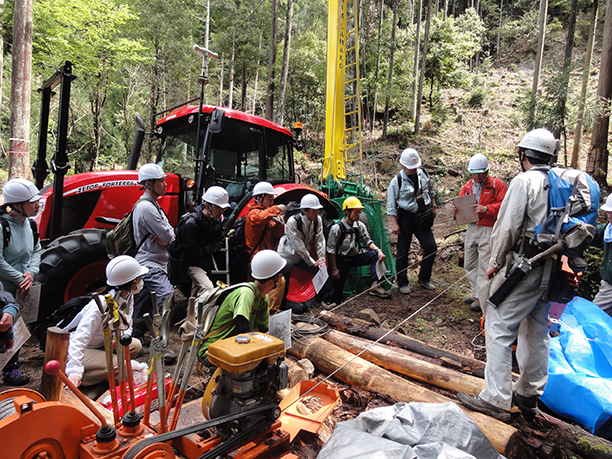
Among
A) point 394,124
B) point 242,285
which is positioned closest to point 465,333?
point 242,285

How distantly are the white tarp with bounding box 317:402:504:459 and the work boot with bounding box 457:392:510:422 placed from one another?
0.55 metres

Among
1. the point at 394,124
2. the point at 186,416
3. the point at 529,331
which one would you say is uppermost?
the point at 394,124

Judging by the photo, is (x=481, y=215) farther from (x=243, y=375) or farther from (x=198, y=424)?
(x=198, y=424)

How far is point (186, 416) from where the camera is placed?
2.41 meters

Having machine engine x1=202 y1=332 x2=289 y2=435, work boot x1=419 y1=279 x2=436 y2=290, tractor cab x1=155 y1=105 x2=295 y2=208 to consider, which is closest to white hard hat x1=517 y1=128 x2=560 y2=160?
machine engine x1=202 y1=332 x2=289 y2=435

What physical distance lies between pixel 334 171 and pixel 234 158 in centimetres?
259

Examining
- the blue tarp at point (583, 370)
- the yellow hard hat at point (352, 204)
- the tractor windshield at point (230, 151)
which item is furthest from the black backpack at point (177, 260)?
the blue tarp at point (583, 370)

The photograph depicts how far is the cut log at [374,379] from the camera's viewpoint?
2.29 meters

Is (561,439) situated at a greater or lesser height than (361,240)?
lesser

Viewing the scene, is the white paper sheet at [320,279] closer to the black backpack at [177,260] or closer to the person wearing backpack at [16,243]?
the black backpack at [177,260]

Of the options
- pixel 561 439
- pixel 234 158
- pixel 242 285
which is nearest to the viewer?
pixel 561 439

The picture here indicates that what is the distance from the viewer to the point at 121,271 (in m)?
2.67

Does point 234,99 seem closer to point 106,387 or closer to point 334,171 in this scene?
point 334,171

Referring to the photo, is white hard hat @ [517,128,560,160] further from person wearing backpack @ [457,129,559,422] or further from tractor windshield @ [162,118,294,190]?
tractor windshield @ [162,118,294,190]
